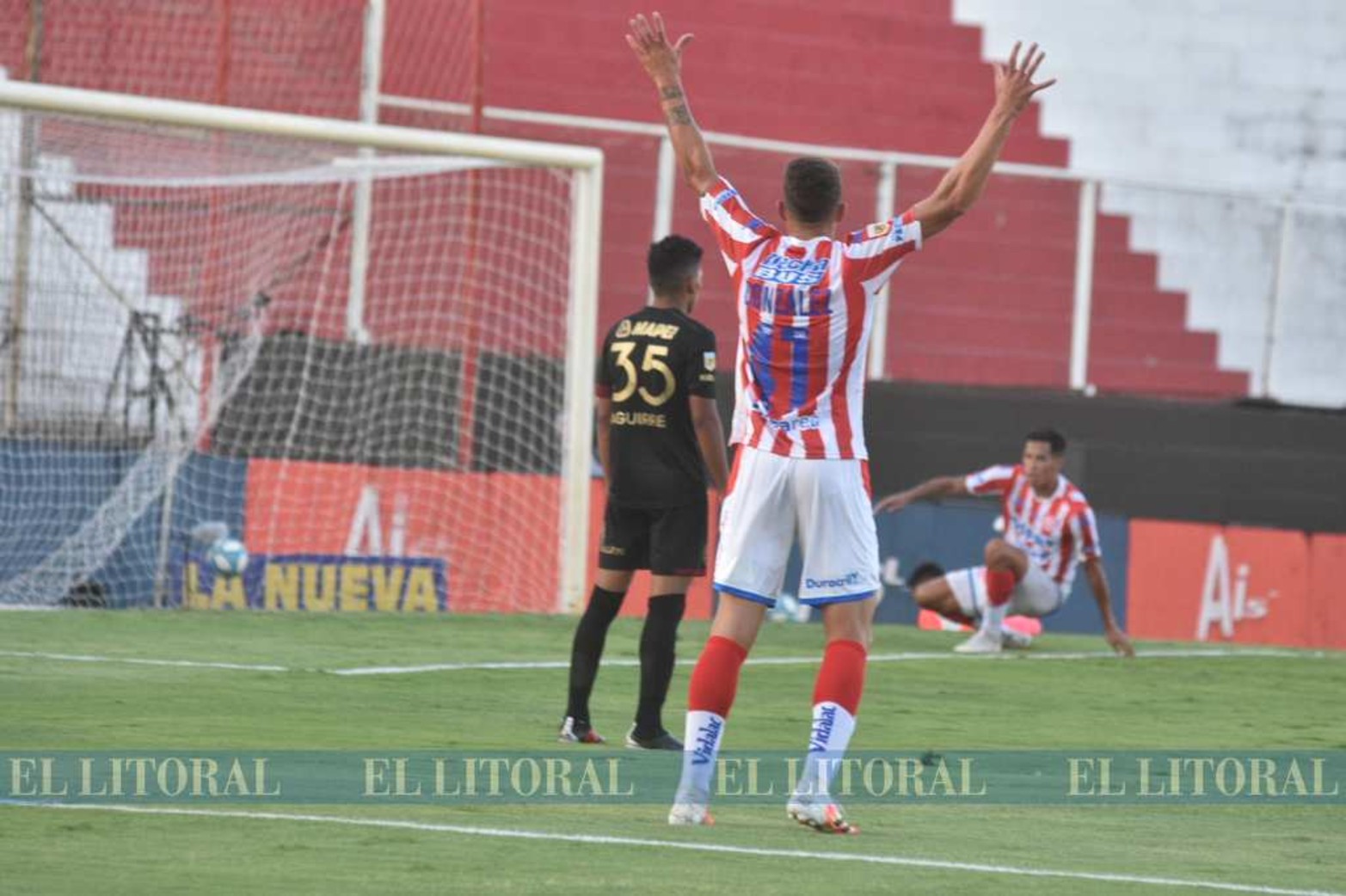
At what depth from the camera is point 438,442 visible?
16.9 m

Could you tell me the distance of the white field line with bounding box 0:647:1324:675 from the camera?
11.1m

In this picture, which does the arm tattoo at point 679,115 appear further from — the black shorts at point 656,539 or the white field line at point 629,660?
the white field line at point 629,660

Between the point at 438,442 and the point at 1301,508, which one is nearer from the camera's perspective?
the point at 438,442

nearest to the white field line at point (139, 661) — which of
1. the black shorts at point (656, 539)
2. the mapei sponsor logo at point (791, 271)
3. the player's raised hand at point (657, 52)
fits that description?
the black shorts at point (656, 539)

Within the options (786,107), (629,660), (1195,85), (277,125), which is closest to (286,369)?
(277,125)

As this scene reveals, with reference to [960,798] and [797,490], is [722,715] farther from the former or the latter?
[960,798]

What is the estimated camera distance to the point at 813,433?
693 cm

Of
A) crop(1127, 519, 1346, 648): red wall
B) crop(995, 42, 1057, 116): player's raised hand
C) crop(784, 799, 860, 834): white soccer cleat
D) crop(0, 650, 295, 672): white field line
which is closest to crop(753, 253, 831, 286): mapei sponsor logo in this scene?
crop(995, 42, 1057, 116): player's raised hand

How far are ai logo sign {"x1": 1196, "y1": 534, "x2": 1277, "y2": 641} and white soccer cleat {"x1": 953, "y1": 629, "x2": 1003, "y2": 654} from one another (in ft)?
15.6

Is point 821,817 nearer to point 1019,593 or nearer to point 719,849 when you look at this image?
point 719,849

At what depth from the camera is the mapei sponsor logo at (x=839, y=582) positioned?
6.93m

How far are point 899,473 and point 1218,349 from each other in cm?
372

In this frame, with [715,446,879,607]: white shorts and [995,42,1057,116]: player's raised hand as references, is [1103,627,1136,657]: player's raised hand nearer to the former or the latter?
[715,446,879,607]: white shorts

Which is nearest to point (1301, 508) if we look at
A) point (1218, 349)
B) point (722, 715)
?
point (1218, 349)
